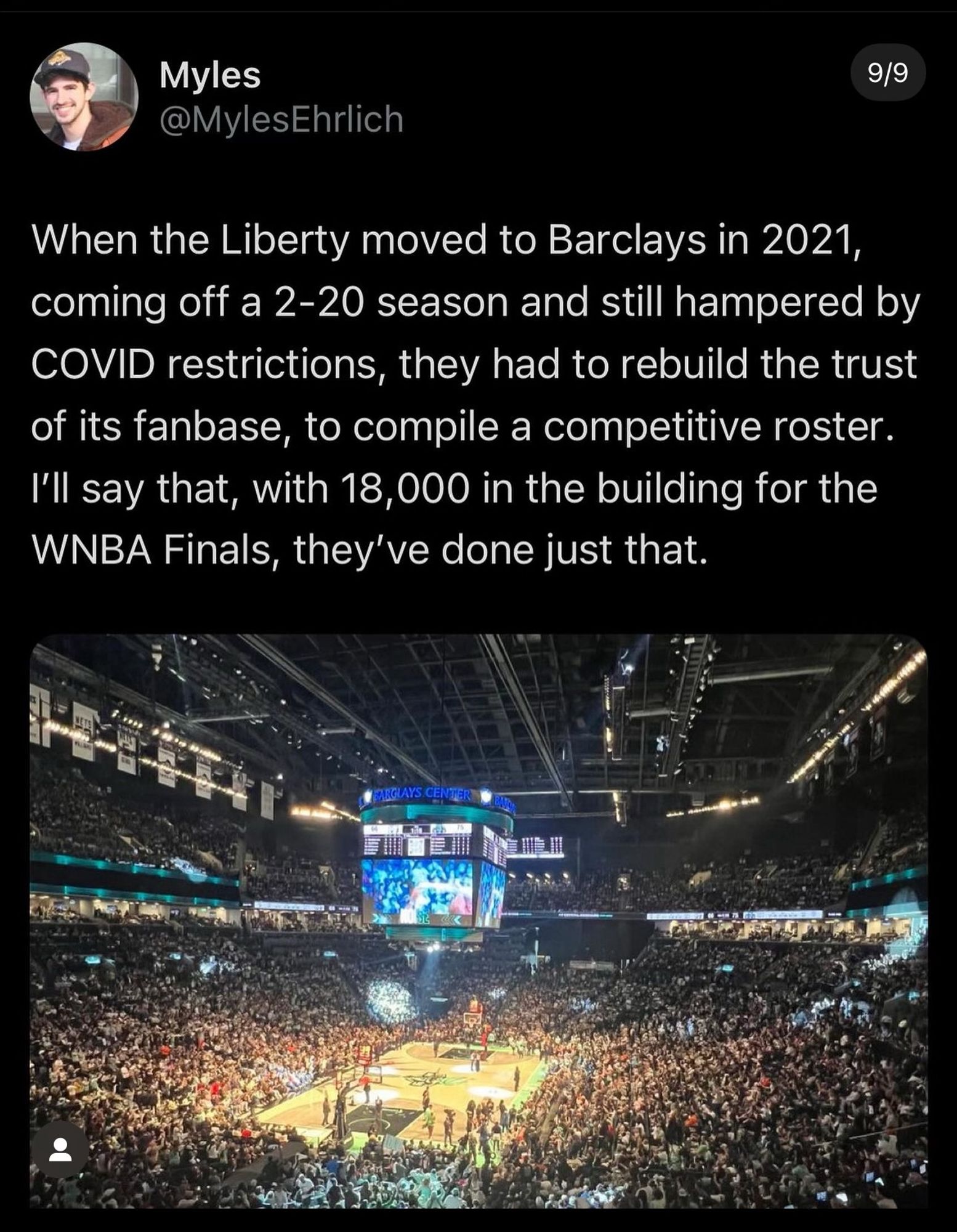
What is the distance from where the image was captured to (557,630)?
7738 mm

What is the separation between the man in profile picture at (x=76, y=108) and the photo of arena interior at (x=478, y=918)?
6009 mm

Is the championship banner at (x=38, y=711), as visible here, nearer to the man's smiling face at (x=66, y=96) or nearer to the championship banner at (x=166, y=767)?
the championship banner at (x=166, y=767)

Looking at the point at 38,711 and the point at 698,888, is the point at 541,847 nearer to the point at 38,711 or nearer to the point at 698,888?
the point at 698,888

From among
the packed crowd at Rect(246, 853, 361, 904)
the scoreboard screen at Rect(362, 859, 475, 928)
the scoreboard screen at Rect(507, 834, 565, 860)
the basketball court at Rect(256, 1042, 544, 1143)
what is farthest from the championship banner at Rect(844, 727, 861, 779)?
the packed crowd at Rect(246, 853, 361, 904)

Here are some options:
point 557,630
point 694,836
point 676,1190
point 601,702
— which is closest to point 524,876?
point 694,836

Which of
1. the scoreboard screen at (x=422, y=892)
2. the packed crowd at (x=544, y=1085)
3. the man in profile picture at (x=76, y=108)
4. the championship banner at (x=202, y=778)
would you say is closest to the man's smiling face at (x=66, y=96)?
the man in profile picture at (x=76, y=108)

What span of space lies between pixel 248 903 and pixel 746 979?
60.4ft

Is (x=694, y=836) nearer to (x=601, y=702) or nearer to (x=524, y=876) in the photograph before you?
(x=524, y=876)

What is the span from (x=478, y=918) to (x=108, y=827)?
35.4 feet

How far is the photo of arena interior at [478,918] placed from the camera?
14203 mm

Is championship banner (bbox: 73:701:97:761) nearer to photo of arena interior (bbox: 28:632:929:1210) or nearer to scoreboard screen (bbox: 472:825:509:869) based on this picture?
photo of arena interior (bbox: 28:632:929:1210)

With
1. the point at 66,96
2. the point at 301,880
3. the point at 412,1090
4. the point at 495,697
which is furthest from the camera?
the point at 301,880

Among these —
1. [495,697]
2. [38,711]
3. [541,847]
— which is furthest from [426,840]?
[541,847]

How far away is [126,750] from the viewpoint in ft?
88.4
